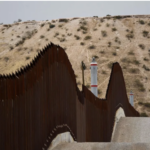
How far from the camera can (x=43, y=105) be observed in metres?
5.76

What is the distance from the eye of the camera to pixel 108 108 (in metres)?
11.2

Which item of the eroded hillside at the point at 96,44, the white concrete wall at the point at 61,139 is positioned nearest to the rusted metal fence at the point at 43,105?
the white concrete wall at the point at 61,139

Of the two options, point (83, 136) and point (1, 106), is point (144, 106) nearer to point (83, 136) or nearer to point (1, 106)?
point (83, 136)

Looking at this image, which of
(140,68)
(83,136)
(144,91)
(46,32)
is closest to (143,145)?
(83,136)

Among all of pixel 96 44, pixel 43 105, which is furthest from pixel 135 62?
pixel 43 105

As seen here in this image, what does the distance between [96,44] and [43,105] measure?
47153mm

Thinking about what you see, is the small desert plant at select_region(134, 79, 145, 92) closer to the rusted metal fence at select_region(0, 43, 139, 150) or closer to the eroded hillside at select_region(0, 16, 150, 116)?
the eroded hillside at select_region(0, 16, 150, 116)

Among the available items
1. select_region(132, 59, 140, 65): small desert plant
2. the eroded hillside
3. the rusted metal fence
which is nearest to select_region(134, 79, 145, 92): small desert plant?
the eroded hillside

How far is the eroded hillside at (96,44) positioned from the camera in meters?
45.1

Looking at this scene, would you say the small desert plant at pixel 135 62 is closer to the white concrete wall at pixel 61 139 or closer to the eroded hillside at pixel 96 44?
the eroded hillside at pixel 96 44

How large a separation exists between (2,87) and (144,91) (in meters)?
38.9

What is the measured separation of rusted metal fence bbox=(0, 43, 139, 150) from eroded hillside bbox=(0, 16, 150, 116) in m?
31.3

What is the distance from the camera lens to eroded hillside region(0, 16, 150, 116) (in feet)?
148

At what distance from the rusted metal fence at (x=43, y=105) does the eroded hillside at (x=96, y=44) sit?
103 feet
